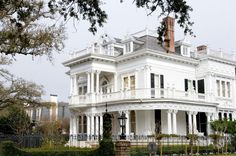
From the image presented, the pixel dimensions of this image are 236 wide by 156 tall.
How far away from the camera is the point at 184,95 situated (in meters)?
34.1

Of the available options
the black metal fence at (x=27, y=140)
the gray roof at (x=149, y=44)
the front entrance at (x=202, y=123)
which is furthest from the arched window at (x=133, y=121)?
the black metal fence at (x=27, y=140)

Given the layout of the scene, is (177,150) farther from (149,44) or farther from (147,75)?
(149,44)

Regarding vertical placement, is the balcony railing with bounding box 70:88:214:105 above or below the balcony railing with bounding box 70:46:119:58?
below

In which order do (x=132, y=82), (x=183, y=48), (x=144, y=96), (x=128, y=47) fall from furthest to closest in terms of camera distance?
1. (x=183, y=48)
2. (x=128, y=47)
3. (x=132, y=82)
4. (x=144, y=96)

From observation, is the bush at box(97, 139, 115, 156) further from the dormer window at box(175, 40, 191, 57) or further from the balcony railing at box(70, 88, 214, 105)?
the dormer window at box(175, 40, 191, 57)

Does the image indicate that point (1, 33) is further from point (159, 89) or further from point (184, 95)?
point (184, 95)

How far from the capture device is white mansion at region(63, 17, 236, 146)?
3300cm

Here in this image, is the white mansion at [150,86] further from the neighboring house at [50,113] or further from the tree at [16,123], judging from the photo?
the neighboring house at [50,113]

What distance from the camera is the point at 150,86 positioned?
113 ft

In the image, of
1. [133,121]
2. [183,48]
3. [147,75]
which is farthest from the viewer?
[183,48]

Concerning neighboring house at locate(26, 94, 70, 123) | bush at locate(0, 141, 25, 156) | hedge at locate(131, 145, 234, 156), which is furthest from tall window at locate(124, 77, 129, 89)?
neighboring house at locate(26, 94, 70, 123)

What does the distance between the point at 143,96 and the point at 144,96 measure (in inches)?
4.2

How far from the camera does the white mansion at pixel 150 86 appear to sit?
33.0 metres

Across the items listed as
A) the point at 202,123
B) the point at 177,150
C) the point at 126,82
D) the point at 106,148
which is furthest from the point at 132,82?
the point at 106,148
